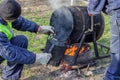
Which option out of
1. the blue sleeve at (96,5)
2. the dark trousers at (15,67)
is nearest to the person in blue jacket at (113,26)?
the blue sleeve at (96,5)

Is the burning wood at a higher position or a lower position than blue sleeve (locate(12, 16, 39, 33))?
lower

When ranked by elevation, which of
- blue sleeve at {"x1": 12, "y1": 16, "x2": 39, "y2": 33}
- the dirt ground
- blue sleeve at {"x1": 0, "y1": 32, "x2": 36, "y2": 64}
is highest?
blue sleeve at {"x1": 12, "y1": 16, "x2": 39, "y2": 33}

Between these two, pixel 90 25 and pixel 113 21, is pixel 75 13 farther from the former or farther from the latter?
pixel 113 21

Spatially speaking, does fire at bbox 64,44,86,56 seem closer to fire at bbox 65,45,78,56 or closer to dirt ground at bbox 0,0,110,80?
fire at bbox 65,45,78,56

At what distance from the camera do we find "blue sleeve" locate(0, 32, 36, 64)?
158 inches

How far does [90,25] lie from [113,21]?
0.78 meters

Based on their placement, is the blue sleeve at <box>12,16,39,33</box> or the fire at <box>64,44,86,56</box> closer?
the blue sleeve at <box>12,16,39,33</box>

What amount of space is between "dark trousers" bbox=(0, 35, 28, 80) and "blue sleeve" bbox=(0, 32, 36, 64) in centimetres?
32

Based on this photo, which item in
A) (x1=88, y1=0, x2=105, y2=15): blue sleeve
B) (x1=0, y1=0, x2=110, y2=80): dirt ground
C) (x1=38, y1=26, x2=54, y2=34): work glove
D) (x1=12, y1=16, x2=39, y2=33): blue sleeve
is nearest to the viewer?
(x1=88, y1=0, x2=105, y2=15): blue sleeve

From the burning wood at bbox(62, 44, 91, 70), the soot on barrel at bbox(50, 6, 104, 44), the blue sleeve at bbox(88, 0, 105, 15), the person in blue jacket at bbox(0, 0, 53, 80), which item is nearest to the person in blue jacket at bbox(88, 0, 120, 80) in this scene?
the blue sleeve at bbox(88, 0, 105, 15)

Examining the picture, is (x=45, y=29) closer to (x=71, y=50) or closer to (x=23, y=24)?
(x=23, y=24)

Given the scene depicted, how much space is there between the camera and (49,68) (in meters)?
5.15

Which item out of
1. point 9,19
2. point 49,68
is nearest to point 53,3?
point 49,68

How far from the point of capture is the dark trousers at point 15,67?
4430 mm
